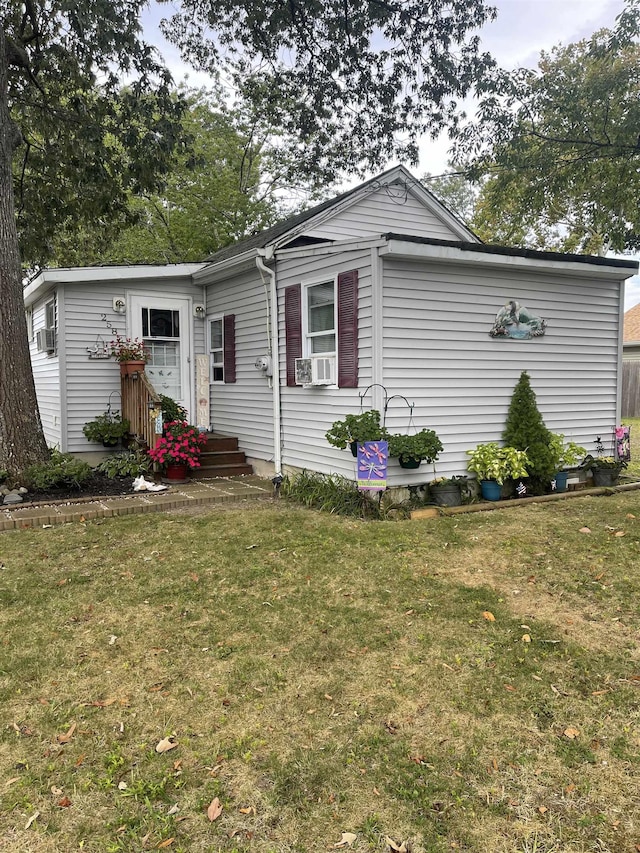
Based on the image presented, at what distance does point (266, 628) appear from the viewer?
141 inches

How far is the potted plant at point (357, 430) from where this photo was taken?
6125 millimetres

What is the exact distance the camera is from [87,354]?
9133mm

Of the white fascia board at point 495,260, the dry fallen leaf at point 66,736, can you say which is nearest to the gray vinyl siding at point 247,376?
the white fascia board at point 495,260

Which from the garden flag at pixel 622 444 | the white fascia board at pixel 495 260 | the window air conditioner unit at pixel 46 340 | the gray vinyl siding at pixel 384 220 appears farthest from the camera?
the gray vinyl siding at pixel 384 220

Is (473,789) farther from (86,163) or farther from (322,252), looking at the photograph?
(86,163)

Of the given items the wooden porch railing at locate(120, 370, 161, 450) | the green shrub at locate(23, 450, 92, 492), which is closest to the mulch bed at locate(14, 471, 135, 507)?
the green shrub at locate(23, 450, 92, 492)

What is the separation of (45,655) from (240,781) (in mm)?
1582

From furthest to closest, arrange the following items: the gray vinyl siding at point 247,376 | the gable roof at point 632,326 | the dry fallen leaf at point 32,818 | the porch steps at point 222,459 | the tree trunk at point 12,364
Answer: the gable roof at point 632,326 < the porch steps at point 222,459 < the gray vinyl siding at point 247,376 < the tree trunk at point 12,364 < the dry fallen leaf at point 32,818

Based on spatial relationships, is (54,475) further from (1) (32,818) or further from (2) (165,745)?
(1) (32,818)

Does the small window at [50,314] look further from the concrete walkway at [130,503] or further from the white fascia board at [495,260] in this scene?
the white fascia board at [495,260]

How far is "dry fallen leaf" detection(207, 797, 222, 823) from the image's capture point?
207 centimetres

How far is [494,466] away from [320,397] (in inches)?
88.7

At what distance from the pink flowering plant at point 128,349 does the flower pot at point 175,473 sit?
1.96 metres

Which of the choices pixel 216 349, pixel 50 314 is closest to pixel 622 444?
pixel 216 349
